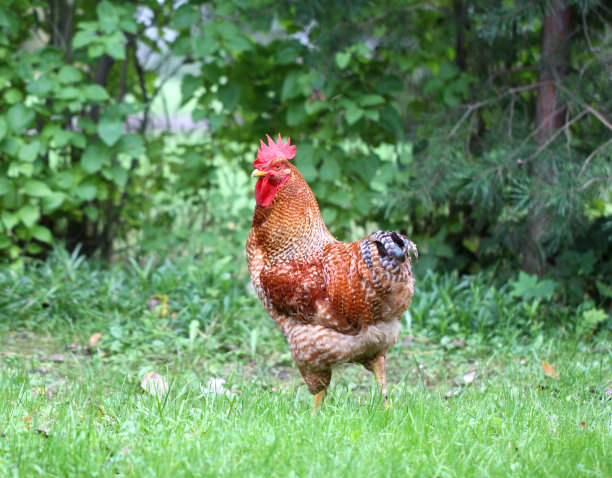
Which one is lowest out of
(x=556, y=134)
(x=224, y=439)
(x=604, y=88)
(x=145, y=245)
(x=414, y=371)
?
(x=414, y=371)

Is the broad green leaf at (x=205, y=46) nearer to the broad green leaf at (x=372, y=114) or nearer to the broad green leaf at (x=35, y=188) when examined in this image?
the broad green leaf at (x=372, y=114)

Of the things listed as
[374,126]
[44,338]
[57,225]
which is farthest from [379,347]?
[57,225]

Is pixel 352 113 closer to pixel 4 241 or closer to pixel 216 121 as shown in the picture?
pixel 216 121

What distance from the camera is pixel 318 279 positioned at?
3.17 metres

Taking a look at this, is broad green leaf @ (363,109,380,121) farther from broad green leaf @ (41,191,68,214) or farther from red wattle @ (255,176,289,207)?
broad green leaf @ (41,191,68,214)

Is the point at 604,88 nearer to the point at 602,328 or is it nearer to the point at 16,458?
the point at 602,328

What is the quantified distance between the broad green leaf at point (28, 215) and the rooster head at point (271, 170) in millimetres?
2691

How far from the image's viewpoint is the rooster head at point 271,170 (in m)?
3.26

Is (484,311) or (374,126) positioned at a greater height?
(374,126)

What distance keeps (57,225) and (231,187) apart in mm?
1645

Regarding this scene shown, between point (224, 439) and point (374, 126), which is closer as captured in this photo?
point (224, 439)

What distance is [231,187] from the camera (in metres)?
5.92

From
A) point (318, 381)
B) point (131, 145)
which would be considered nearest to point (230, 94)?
point (131, 145)

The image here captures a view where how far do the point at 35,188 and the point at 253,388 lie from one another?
2.79m
